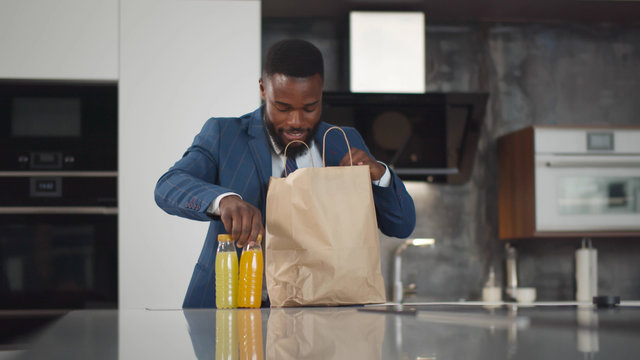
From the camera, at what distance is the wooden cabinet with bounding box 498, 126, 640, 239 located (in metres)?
2.84

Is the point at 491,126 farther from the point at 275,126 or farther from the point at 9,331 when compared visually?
the point at 9,331

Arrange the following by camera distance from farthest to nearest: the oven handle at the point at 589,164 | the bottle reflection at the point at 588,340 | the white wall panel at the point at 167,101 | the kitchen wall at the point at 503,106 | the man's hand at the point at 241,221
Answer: the kitchen wall at the point at 503,106 < the oven handle at the point at 589,164 < the white wall panel at the point at 167,101 < the man's hand at the point at 241,221 < the bottle reflection at the point at 588,340

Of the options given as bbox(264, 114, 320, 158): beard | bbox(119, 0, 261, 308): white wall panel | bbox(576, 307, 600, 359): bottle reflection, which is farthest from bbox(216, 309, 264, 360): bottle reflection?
bbox(119, 0, 261, 308): white wall panel

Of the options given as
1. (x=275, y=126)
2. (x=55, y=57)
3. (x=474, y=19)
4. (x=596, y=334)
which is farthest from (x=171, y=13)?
(x=596, y=334)

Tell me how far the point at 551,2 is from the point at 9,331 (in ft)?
→ 8.64

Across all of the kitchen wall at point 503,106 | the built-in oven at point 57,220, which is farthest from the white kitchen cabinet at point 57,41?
the kitchen wall at point 503,106

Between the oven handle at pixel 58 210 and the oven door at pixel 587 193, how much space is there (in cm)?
183

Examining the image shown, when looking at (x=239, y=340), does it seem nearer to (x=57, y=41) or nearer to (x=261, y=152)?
(x=261, y=152)

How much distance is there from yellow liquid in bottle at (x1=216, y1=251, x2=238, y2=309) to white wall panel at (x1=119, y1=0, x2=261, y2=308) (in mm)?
1247

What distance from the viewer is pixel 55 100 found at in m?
2.62

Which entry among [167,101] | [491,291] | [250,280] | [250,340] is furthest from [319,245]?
[491,291]

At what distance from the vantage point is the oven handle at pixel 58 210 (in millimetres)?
2514

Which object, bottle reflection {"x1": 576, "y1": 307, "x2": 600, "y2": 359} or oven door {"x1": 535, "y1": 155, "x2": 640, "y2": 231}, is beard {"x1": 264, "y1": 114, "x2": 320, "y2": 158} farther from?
oven door {"x1": 535, "y1": 155, "x2": 640, "y2": 231}

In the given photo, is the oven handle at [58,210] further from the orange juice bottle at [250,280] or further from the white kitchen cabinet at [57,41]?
the orange juice bottle at [250,280]
